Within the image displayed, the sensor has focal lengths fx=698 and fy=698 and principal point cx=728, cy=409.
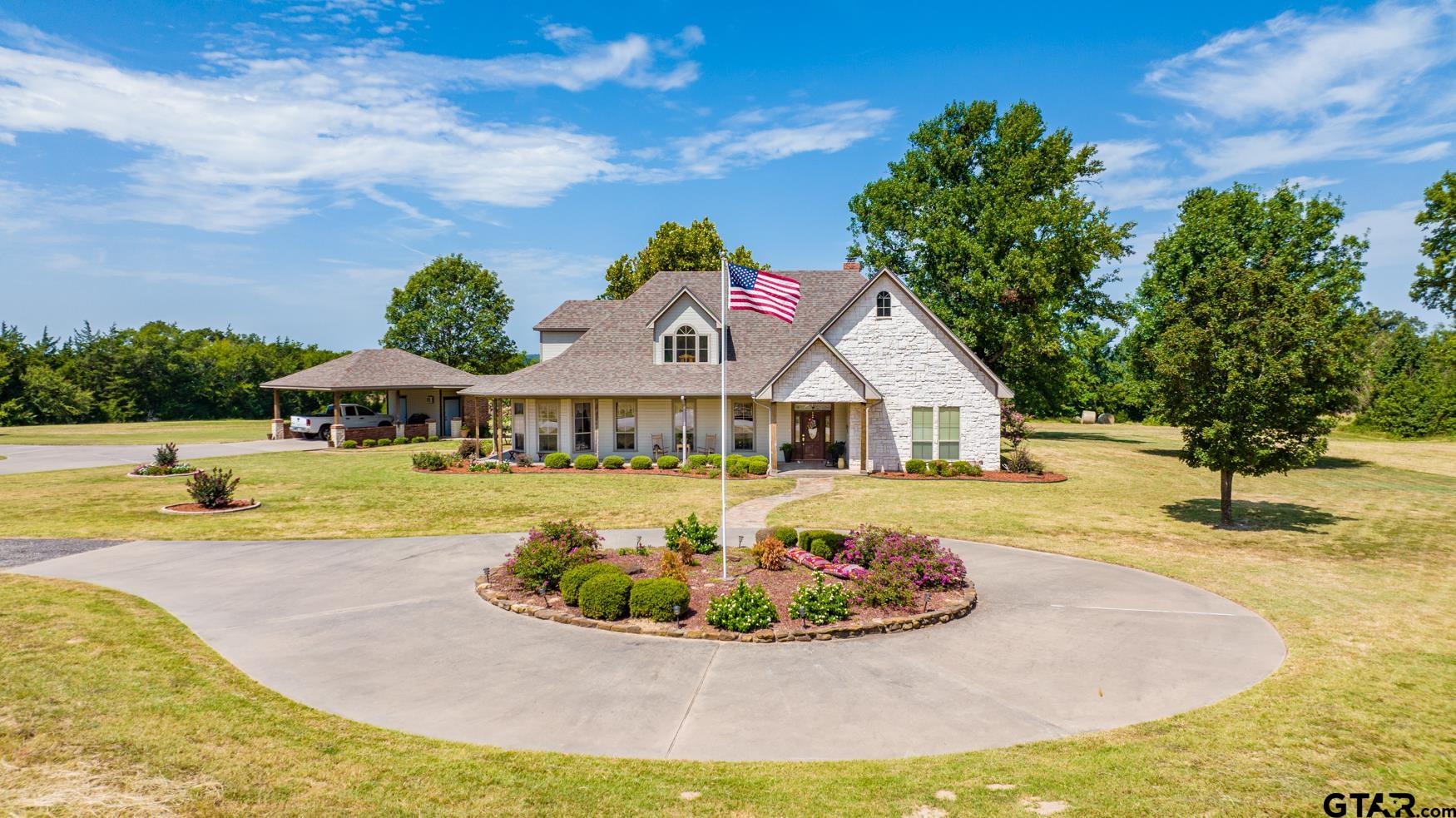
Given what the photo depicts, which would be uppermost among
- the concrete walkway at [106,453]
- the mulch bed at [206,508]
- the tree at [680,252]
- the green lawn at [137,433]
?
the tree at [680,252]

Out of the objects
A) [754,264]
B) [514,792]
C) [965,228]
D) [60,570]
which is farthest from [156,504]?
[754,264]

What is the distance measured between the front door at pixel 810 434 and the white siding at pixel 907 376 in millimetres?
2355

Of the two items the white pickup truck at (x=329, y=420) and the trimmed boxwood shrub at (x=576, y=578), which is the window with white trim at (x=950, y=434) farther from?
the white pickup truck at (x=329, y=420)

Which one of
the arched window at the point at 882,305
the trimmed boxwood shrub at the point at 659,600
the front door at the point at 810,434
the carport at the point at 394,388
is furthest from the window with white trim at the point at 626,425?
the trimmed boxwood shrub at the point at 659,600

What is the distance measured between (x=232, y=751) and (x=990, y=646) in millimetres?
9222

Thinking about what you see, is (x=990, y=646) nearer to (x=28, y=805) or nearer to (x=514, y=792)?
(x=514, y=792)

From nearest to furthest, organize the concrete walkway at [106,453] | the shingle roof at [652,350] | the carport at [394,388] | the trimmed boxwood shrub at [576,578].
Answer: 1. the trimmed boxwood shrub at [576,578]
2. the shingle roof at [652,350]
3. the concrete walkway at [106,453]
4. the carport at [394,388]

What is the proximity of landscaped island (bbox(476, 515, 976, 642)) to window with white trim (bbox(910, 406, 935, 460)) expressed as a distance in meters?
16.4

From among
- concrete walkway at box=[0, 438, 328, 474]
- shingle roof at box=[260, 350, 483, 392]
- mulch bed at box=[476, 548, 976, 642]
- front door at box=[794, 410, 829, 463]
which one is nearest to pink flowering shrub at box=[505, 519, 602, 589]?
mulch bed at box=[476, 548, 976, 642]

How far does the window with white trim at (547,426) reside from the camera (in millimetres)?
31984

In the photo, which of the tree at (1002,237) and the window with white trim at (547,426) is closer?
the window with white trim at (547,426)

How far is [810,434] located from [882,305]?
6480mm

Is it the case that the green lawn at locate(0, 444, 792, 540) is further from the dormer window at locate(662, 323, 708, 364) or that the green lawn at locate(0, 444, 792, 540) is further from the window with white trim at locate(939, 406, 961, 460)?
the window with white trim at locate(939, 406, 961, 460)

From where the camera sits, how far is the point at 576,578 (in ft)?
38.6
